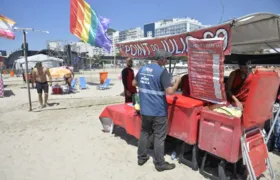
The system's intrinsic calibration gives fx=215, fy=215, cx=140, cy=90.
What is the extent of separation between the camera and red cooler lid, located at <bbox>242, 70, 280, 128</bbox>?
252 centimetres

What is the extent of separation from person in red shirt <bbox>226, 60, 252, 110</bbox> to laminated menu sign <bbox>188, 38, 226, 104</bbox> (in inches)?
24.1

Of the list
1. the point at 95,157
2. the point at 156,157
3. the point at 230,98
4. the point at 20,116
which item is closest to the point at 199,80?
the point at 230,98

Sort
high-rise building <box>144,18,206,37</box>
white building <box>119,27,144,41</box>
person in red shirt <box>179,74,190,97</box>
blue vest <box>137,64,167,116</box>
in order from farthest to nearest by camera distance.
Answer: white building <box>119,27,144,41</box>
high-rise building <box>144,18,206,37</box>
person in red shirt <box>179,74,190,97</box>
blue vest <box>137,64,167,116</box>

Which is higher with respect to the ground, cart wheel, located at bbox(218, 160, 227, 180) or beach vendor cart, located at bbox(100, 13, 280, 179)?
beach vendor cart, located at bbox(100, 13, 280, 179)

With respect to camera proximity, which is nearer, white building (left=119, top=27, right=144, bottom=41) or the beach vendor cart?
the beach vendor cart

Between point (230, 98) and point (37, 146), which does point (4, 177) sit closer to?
point (37, 146)

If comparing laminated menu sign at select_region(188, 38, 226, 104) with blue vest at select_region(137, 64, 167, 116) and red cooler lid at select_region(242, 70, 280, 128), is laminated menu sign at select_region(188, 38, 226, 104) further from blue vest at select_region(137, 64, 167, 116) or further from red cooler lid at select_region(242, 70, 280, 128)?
blue vest at select_region(137, 64, 167, 116)

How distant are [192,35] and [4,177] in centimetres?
366

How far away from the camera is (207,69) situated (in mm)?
3035

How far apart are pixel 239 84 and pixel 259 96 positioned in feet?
3.45

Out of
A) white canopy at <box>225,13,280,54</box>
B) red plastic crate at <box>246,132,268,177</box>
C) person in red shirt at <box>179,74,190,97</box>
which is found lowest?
red plastic crate at <box>246,132,268,177</box>

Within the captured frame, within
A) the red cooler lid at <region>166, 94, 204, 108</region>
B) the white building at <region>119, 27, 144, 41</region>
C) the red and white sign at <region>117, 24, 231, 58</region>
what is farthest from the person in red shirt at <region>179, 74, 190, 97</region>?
the white building at <region>119, 27, 144, 41</region>

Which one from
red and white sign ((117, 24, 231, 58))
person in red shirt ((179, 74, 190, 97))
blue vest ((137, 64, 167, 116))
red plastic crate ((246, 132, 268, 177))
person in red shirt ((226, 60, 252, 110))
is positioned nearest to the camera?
red plastic crate ((246, 132, 268, 177))

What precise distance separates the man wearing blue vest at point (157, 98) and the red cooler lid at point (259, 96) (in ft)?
3.29
